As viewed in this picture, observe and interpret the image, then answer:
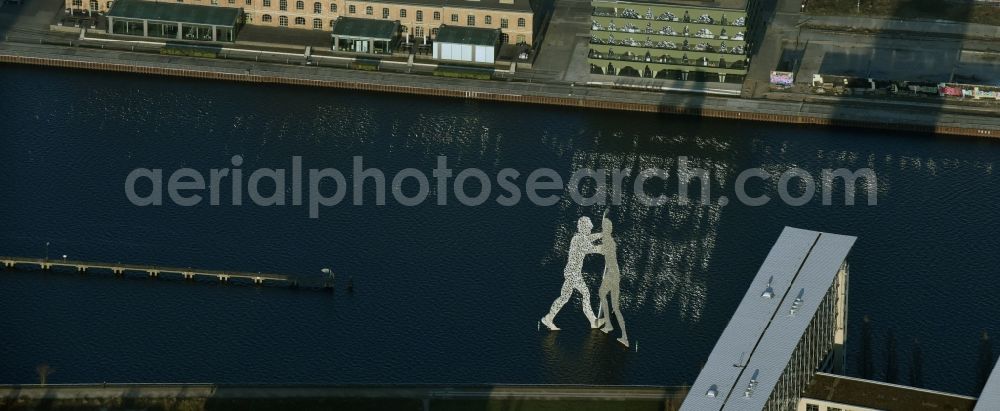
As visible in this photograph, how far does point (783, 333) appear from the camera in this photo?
172375 mm

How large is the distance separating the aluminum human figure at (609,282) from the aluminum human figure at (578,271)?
74 centimetres

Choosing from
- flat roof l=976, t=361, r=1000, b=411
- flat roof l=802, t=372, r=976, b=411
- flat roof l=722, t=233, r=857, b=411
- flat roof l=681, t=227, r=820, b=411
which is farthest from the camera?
flat roof l=802, t=372, r=976, b=411

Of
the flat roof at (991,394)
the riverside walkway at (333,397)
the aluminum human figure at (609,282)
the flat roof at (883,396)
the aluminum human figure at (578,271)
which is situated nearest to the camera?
the flat roof at (991,394)

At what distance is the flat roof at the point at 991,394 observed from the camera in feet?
556

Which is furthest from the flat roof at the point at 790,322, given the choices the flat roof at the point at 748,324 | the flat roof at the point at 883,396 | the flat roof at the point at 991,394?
the flat roof at the point at 991,394

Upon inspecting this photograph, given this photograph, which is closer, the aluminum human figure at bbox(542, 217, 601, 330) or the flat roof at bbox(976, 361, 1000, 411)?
the flat roof at bbox(976, 361, 1000, 411)

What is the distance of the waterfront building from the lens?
16525 centimetres

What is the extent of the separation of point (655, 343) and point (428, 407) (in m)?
21.8

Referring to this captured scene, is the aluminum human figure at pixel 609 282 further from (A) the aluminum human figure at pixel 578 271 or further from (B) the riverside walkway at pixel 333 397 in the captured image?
(B) the riverside walkway at pixel 333 397

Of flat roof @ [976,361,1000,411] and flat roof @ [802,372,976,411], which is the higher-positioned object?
flat roof @ [976,361,1000,411]

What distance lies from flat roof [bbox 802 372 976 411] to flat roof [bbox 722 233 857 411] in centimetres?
494

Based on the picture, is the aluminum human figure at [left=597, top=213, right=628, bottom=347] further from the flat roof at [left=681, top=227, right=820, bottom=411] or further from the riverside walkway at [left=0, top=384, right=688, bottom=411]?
the flat roof at [left=681, top=227, right=820, bottom=411]

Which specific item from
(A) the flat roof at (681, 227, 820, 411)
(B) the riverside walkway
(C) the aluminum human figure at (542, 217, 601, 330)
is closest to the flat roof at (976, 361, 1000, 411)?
(A) the flat roof at (681, 227, 820, 411)

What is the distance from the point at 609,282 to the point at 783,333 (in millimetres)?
23999
